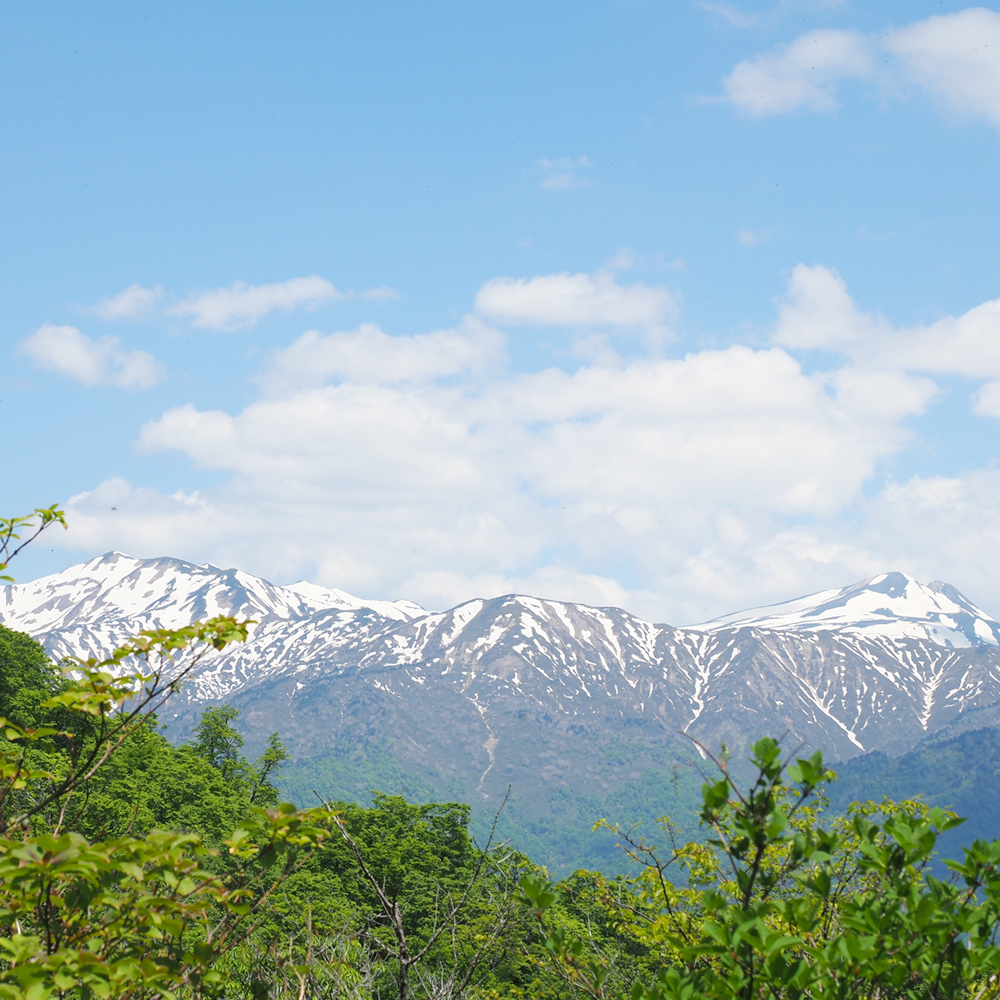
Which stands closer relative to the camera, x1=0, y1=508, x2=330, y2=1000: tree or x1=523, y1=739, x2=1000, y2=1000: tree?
x1=0, y1=508, x2=330, y2=1000: tree

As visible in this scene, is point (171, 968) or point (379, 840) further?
point (379, 840)

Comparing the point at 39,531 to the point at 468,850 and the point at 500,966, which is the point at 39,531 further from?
the point at 468,850

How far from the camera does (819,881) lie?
11.4 ft

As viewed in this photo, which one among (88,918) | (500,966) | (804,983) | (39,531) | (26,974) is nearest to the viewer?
(26,974)

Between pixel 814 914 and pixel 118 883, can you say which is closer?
pixel 118 883

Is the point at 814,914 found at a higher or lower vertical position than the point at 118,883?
lower

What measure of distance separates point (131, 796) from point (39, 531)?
4103cm

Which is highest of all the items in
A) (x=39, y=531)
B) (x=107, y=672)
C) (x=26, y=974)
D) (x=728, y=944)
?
(x=39, y=531)

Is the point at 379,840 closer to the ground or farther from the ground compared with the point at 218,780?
closer to the ground

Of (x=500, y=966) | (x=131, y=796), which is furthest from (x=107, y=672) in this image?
(x=131, y=796)

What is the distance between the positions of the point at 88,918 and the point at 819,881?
3.71m

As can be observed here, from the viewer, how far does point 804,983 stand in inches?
132

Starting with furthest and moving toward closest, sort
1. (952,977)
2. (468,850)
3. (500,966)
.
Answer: (468,850)
(500,966)
(952,977)

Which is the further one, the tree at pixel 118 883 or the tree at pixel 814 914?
the tree at pixel 814 914
